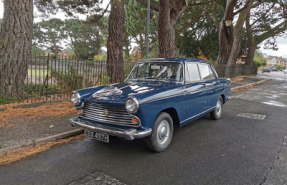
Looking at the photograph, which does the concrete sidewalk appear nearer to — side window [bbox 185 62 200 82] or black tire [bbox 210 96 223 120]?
side window [bbox 185 62 200 82]

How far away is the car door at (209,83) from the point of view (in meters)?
4.98

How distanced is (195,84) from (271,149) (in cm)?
194

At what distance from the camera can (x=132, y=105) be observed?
3.11 meters

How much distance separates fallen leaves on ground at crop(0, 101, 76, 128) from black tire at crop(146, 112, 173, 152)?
341 cm

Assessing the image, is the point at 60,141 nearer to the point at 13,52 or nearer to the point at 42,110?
the point at 42,110

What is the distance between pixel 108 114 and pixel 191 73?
2.21 meters

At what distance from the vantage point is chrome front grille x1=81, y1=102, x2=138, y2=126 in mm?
3273

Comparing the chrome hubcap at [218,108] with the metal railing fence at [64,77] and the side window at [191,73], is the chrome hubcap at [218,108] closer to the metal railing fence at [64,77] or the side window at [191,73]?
the side window at [191,73]

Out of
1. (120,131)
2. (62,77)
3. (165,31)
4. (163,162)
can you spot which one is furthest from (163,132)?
(165,31)

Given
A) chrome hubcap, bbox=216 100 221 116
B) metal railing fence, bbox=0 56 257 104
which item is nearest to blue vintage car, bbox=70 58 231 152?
chrome hubcap, bbox=216 100 221 116

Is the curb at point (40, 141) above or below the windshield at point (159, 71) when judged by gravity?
below

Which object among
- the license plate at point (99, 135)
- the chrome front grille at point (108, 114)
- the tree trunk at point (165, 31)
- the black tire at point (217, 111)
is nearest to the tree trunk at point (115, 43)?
the tree trunk at point (165, 31)

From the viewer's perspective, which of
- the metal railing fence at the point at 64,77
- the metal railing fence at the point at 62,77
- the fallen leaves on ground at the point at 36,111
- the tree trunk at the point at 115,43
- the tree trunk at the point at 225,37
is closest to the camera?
the fallen leaves on ground at the point at 36,111

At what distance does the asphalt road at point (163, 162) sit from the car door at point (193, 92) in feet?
1.99
